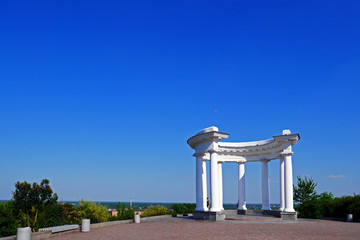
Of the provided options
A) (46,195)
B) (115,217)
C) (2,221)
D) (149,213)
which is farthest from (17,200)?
(149,213)

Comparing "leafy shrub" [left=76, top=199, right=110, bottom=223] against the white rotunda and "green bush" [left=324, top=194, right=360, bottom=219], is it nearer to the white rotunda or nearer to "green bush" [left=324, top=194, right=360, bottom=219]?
the white rotunda

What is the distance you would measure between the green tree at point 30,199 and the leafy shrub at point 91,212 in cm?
380

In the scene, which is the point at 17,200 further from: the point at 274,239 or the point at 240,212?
the point at 240,212

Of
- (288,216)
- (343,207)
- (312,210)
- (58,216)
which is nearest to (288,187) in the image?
(288,216)

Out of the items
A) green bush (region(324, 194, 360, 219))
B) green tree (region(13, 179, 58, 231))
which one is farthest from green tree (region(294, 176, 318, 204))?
green tree (region(13, 179, 58, 231))

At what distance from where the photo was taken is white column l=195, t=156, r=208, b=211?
1332 inches

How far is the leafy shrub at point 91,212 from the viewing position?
2827 cm

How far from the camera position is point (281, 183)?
3469cm

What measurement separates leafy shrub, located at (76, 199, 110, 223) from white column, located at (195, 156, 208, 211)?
30.9 ft

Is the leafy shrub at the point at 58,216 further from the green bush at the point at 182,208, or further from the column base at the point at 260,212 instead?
the column base at the point at 260,212

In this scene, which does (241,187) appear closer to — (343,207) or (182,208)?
(182,208)

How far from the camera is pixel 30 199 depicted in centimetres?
2481

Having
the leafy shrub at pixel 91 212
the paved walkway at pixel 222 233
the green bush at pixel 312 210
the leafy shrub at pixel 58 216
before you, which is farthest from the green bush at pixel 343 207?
the leafy shrub at pixel 58 216

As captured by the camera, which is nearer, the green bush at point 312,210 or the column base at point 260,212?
the column base at point 260,212
